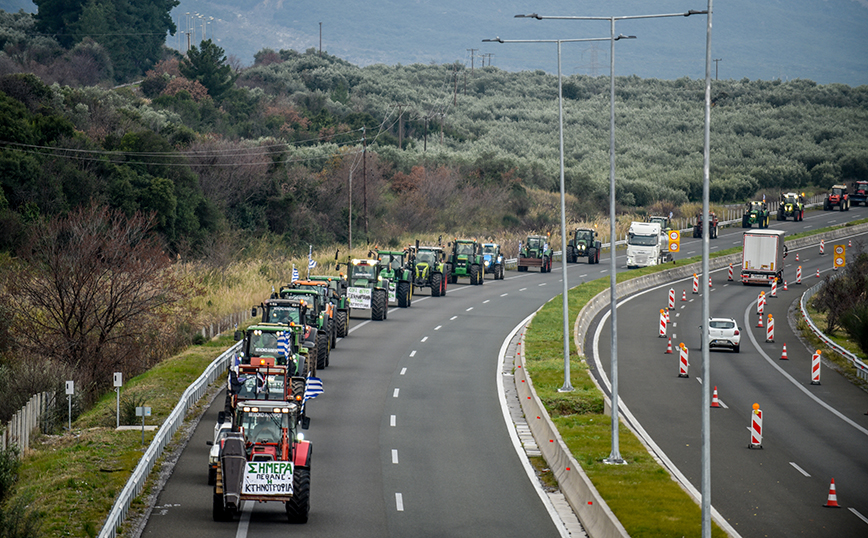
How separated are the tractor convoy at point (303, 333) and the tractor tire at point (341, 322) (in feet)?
0.17

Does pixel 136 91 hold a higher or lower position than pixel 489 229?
higher

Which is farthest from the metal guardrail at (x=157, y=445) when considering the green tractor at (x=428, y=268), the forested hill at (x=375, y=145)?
the green tractor at (x=428, y=268)

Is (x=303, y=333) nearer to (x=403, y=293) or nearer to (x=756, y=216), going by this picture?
(x=403, y=293)

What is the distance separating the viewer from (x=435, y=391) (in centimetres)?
3122

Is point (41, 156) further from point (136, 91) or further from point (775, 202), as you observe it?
point (775, 202)

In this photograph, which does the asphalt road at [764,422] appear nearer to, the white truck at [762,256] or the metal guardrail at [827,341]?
the metal guardrail at [827,341]

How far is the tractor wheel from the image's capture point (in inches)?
685

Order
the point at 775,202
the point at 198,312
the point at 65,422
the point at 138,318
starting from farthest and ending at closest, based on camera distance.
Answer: the point at 775,202
the point at 198,312
the point at 138,318
the point at 65,422

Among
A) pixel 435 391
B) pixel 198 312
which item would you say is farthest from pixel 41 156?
pixel 435 391

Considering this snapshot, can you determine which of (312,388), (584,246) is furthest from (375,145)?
(312,388)

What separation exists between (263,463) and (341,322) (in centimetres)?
2343

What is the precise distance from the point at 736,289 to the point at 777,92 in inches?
4770

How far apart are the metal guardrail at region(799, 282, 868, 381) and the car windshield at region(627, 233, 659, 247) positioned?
1129cm

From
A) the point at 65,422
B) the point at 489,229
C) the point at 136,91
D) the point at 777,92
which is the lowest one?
the point at 65,422
